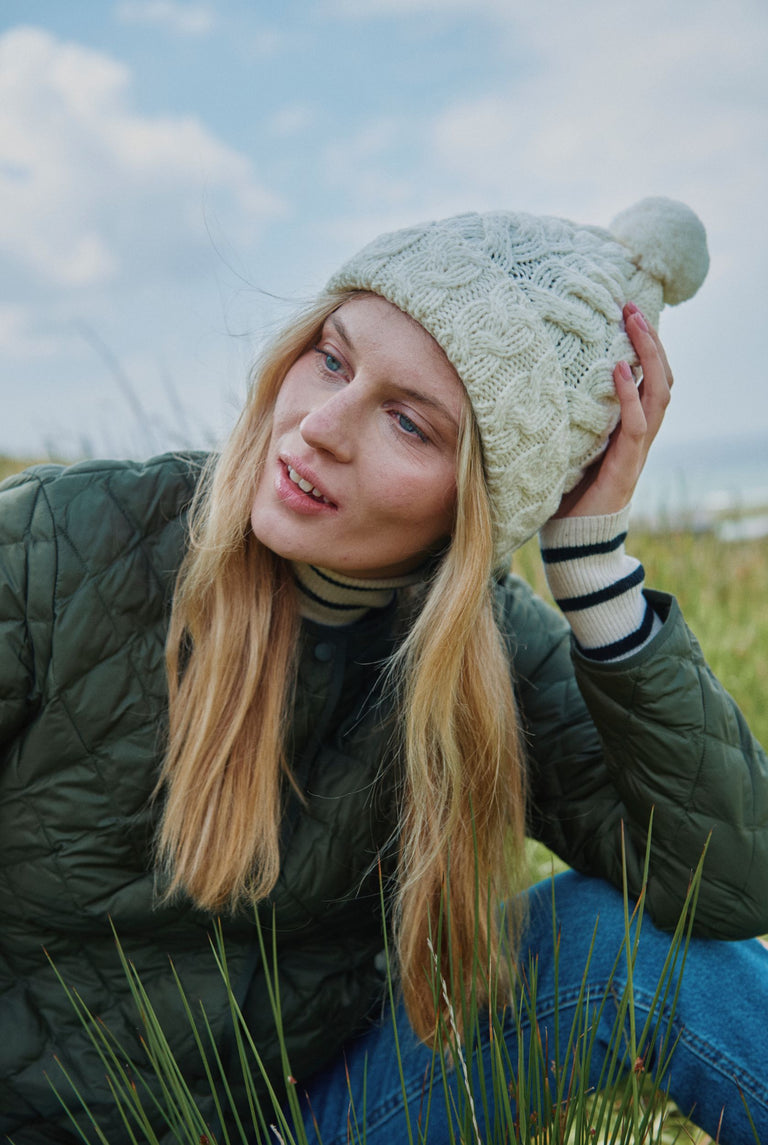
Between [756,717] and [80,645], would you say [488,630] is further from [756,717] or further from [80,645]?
[756,717]

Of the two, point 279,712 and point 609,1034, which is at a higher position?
point 279,712

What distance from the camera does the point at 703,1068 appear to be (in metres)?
1.82

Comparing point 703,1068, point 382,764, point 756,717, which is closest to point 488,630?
point 382,764

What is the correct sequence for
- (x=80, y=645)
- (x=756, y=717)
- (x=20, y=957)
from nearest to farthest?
(x=80, y=645)
(x=20, y=957)
(x=756, y=717)

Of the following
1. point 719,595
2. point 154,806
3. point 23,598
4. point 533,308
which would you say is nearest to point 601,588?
point 533,308

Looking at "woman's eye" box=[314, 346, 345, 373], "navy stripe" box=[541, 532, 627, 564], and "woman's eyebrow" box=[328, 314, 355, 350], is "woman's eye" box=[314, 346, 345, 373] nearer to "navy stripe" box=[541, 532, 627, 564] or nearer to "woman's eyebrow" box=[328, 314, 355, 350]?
"woman's eyebrow" box=[328, 314, 355, 350]

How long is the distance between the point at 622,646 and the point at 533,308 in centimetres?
72

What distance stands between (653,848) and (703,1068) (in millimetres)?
420

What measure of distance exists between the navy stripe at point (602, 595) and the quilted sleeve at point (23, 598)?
41.4 inches

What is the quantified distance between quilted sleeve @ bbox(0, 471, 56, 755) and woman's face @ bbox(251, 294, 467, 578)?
0.40 meters

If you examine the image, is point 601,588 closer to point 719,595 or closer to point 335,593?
point 335,593

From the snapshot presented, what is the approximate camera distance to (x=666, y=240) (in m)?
1.99

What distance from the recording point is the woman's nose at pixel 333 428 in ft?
5.73

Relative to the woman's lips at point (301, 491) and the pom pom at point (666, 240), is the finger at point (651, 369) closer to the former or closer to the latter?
the pom pom at point (666, 240)
